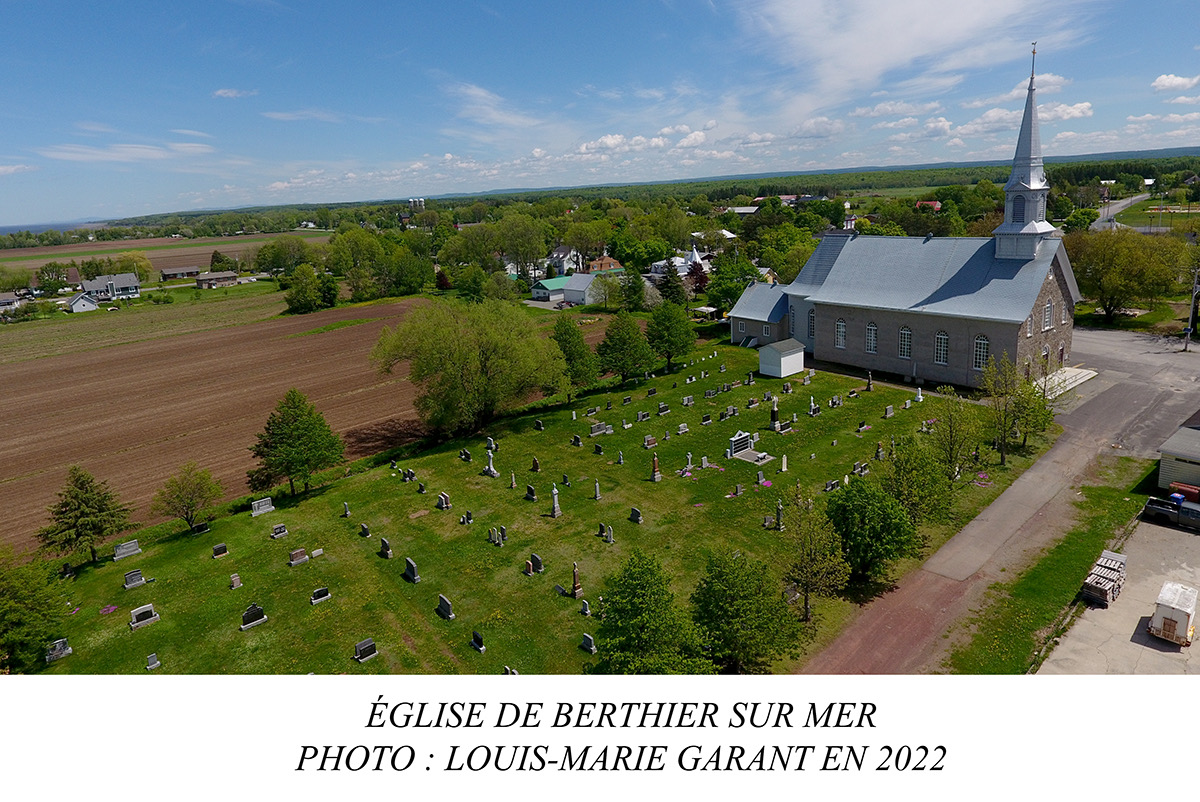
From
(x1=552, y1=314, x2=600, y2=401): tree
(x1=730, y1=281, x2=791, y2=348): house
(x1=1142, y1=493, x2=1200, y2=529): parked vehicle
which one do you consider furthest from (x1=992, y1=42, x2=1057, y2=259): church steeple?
(x1=552, y1=314, x2=600, y2=401): tree

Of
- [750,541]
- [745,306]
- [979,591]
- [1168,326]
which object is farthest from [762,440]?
[1168,326]

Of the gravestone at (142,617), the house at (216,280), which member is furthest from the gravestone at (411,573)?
the house at (216,280)

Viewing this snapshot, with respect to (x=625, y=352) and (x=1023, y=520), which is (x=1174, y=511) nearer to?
(x=1023, y=520)

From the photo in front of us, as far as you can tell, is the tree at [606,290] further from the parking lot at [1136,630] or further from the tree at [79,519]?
the parking lot at [1136,630]

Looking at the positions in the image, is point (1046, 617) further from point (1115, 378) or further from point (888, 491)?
point (1115, 378)

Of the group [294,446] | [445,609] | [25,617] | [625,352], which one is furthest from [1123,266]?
[25,617]

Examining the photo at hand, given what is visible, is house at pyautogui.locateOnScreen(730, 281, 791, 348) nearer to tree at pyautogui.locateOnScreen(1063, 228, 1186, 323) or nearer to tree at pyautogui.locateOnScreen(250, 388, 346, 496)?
tree at pyautogui.locateOnScreen(1063, 228, 1186, 323)
